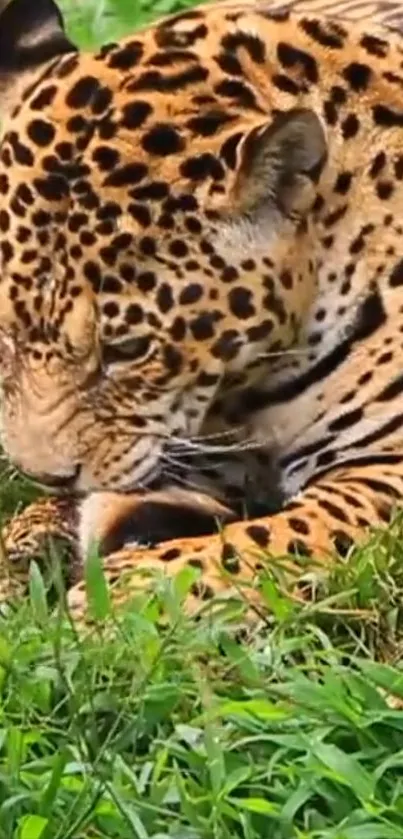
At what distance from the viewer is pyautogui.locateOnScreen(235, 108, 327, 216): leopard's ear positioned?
20.9 feet

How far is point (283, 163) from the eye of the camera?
6.43 meters

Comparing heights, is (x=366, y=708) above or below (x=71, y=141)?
below

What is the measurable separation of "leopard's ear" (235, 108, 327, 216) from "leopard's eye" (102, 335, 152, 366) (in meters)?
0.35

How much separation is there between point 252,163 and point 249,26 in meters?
0.46

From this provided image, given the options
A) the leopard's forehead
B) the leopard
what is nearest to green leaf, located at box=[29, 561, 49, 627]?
the leopard

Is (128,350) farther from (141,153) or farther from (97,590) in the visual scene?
(97,590)

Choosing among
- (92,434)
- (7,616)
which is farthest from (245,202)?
(7,616)

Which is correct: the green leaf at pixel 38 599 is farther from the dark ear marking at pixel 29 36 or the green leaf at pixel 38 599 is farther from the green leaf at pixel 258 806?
the dark ear marking at pixel 29 36

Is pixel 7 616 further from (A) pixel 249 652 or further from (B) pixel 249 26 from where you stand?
(B) pixel 249 26

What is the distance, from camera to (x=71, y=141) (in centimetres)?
652

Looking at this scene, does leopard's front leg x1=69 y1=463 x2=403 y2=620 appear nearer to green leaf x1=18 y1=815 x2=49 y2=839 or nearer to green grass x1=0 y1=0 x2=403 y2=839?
green grass x1=0 y1=0 x2=403 y2=839

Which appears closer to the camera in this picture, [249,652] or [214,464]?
[249,652]

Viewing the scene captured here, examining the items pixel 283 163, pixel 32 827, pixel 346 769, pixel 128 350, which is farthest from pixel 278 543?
pixel 32 827

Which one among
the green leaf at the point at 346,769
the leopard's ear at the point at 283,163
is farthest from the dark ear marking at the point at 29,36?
the green leaf at the point at 346,769
